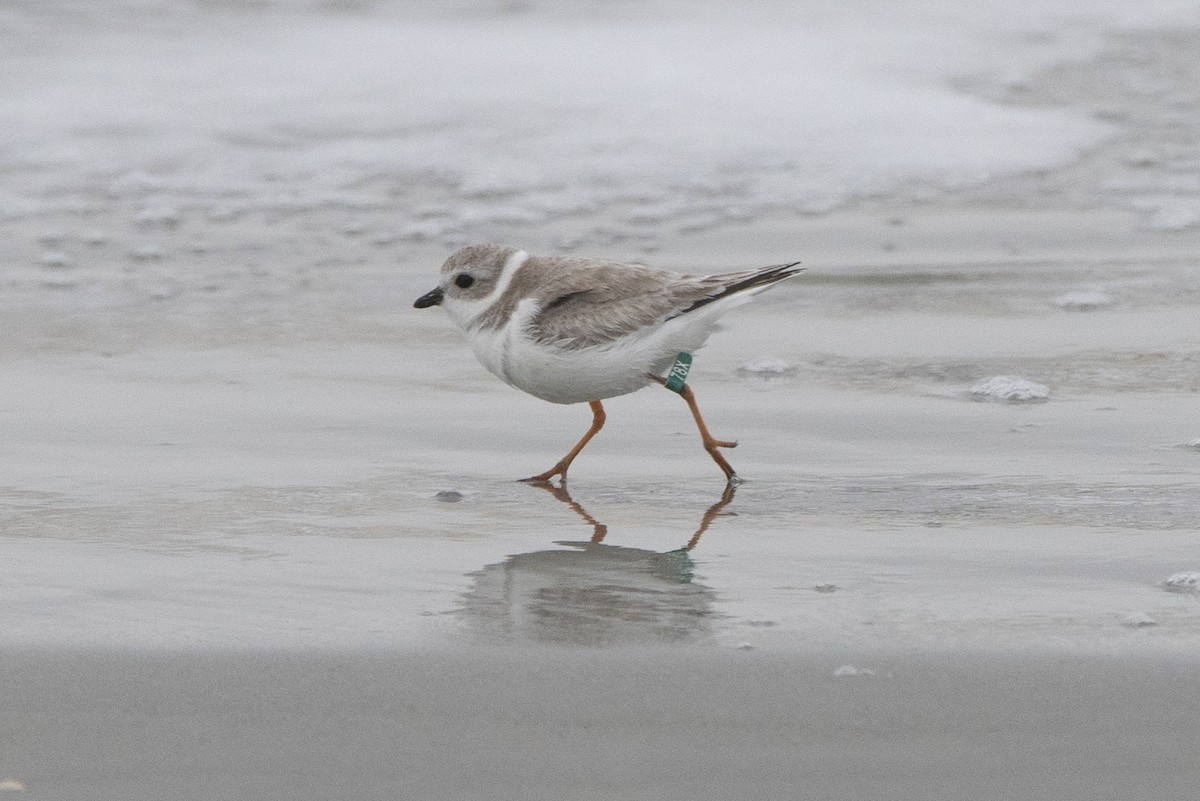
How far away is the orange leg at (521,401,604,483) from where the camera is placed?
5.10 m

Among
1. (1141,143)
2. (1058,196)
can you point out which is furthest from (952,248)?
(1141,143)

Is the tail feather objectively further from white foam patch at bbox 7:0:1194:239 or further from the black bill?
white foam patch at bbox 7:0:1194:239

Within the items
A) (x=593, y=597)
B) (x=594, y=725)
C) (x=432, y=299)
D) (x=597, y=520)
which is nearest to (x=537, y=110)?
(x=432, y=299)

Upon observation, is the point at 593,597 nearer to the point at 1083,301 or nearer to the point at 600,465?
the point at 600,465

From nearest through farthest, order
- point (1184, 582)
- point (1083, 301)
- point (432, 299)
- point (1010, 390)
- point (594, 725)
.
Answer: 1. point (594, 725)
2. point (1184, 582)
3. point (432, 299)
4. point (1010, 390)
5. point (1083, 301)

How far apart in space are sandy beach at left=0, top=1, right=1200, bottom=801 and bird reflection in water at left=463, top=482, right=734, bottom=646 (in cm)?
2

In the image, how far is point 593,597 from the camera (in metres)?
3.94

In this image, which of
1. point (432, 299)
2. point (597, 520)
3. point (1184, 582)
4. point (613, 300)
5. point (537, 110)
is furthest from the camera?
point (537, 110)

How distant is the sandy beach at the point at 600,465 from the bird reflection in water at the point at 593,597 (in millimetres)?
16

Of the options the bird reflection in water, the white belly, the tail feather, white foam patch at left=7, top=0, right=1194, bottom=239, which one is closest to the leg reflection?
the bird reflection in water

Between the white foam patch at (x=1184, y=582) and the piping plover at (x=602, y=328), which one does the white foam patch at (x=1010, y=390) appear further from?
the white foam patch at (x=1184, y=582)

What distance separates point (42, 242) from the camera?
28.9 ft

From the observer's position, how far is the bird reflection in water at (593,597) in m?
3.67

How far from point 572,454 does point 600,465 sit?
192mm
